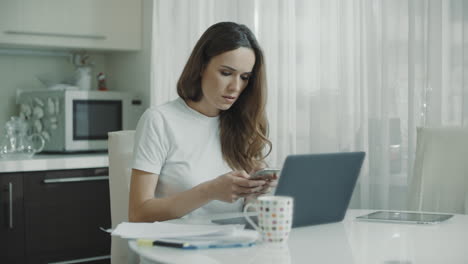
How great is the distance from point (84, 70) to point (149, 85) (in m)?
0.41

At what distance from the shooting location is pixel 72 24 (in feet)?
11.7

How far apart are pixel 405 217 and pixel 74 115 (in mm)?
2254

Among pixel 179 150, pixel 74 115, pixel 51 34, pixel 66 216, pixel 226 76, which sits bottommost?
pixel 66 216

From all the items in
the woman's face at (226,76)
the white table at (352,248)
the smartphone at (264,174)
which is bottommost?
the white table at (352,248)

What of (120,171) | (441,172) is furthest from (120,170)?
(441,172)

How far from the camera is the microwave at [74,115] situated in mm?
3482

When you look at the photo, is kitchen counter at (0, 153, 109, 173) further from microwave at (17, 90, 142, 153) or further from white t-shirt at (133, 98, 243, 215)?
white t-shirt at (133, 98, 243, 215)

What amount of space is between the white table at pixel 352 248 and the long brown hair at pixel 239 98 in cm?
52

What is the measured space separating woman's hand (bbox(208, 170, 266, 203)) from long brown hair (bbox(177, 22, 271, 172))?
1.41ft

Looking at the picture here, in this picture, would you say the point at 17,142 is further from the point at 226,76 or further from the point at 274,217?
the point at 274,217

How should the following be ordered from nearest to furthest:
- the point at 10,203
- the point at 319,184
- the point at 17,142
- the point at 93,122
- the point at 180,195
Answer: the point at 319,184
the point at 180,195
the point at 10,203
the point at 17,142
the point at 93,122

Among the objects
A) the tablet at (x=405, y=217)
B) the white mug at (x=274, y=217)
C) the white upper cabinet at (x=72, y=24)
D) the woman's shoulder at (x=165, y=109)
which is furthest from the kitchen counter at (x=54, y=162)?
the white mug at (x=274, y=217)

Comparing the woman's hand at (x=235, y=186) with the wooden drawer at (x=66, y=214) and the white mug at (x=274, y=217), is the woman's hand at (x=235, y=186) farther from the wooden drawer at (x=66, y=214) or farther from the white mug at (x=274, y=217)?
the wooden drawer at (x=66, y=214)

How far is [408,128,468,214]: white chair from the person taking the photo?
211cm
